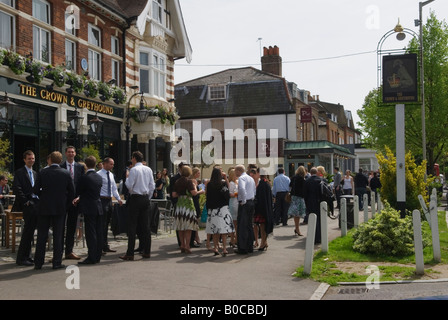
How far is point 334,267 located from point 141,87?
16.4 metres

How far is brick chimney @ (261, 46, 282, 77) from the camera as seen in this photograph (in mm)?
45500

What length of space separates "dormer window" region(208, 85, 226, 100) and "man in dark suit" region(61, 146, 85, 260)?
34.5 meters

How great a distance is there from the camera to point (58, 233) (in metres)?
8.30

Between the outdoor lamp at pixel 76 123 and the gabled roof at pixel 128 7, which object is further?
the gabled roof at pixel 128 7

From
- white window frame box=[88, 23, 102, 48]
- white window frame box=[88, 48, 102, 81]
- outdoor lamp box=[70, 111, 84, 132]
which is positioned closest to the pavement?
outdoor lamp box=[70, 111, 84, 132]

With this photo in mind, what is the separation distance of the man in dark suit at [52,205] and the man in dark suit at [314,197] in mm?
5926

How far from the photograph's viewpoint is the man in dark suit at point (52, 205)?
8180 millimetres

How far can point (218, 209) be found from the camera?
10.1 metres

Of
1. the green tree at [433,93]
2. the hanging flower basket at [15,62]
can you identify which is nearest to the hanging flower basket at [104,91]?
the hanging flower basket at [15,62]

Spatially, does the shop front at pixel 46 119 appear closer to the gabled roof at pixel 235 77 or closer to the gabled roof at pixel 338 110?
the gabled roof at pixel 235 77

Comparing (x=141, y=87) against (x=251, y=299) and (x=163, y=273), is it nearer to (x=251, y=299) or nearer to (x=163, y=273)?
(x=163, y=273)

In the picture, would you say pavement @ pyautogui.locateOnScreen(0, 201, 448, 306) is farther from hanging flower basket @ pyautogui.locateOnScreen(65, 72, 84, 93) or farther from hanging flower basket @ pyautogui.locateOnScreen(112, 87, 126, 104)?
hanging flower basket @ pyautogui.locateOnScreen(112, 87, 126, 104)

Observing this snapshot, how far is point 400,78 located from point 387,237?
6427 mm

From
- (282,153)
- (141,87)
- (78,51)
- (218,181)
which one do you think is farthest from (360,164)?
(218,181)
